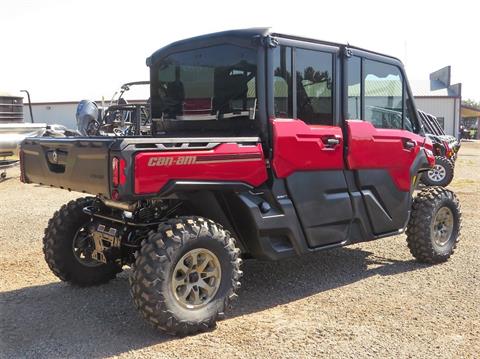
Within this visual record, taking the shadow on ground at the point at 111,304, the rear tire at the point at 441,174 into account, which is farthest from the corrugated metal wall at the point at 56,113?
the shadow on ground at the point at 111,304

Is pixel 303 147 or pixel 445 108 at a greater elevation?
pixel 445 108

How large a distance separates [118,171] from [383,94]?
316 cm

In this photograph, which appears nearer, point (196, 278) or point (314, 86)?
point (196, 278)

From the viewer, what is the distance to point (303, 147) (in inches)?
182

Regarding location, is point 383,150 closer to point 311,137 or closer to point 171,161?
point 311,137

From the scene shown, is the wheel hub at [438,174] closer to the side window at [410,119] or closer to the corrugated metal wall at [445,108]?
the side window at [410,119]

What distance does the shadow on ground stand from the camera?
148 inches

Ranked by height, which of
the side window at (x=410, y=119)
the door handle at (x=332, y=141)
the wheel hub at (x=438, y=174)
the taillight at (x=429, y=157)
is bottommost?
the wheel hub at (x=438, y=174)

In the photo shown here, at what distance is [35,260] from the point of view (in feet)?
20.0

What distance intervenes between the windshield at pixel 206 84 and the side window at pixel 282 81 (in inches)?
7.2

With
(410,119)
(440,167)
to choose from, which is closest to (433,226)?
(410,119)

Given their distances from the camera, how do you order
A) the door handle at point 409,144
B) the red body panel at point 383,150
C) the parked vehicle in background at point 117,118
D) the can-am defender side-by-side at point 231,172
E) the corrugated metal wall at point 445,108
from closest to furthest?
the can-am defender side-by-side at point 231,172
the red body panel at point 383,150
the door handle at point 409,144
the parked vehicle in background at point 117,118
the corrugated metal wall at point 445,108

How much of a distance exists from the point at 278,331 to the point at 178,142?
157 centimetres

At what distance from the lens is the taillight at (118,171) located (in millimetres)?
3564
